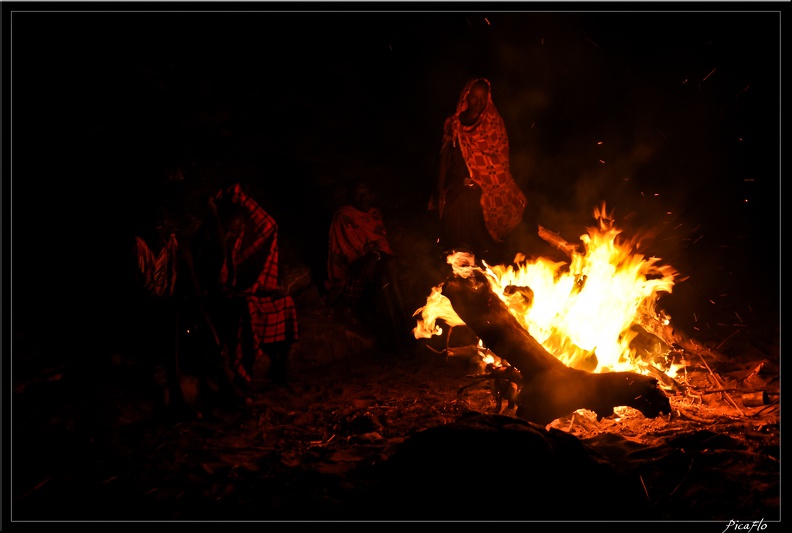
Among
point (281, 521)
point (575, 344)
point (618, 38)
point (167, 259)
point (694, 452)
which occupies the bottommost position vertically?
point (281, 521)

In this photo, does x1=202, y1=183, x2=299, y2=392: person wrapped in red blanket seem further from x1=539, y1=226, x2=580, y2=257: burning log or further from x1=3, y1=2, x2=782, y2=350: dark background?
x1=539, y1=226, x2=580, y2=257: burning log

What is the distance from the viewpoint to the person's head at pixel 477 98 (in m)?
7.24

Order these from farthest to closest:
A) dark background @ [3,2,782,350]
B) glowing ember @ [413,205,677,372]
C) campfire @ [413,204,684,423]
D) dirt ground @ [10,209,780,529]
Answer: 1. dark background @ [3,2,782,350]
2. glowing ember @ [413,205,677,372]
3. campfire @ [413,204,684,423]
4. dirt ground @ [10,209,780,529]

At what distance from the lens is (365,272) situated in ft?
24.3

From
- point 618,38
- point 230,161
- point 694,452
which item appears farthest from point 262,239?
point 618,38

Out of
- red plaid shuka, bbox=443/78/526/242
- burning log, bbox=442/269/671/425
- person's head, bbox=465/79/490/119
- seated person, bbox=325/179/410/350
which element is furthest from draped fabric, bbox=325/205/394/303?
burning log, bbox=442/269/671/425

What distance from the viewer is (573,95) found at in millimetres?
9430

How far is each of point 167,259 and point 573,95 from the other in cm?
784

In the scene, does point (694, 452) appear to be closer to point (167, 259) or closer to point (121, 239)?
point (167, 259)

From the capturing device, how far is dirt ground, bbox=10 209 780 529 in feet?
9.88

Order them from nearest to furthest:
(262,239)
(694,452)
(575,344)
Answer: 1. (694,452)
2. (575,344)
3. (262,239)
